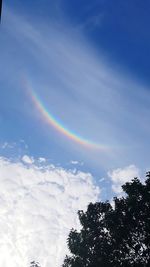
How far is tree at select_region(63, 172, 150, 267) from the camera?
31203 mm

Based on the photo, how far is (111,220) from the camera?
3319 cm

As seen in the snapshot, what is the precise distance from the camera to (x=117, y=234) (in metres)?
32.1

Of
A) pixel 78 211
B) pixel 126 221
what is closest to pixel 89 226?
pixel 78 211

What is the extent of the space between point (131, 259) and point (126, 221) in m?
3.76

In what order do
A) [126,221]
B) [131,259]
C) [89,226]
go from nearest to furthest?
[131,259], [126,221], [89,226]

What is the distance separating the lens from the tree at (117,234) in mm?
31203

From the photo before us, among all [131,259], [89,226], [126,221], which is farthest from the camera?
[89,226]

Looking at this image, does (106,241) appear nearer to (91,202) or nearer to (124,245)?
(124,245)

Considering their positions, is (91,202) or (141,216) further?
(91,202)

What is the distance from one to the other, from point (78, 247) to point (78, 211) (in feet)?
13.9

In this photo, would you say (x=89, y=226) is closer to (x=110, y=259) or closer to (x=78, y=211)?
(x=78, y=211)

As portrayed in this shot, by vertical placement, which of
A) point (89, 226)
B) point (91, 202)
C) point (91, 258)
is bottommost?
point (91, 258)

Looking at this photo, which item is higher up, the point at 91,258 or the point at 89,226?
the point at 89,226

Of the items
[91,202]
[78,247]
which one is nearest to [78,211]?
[91,202]
